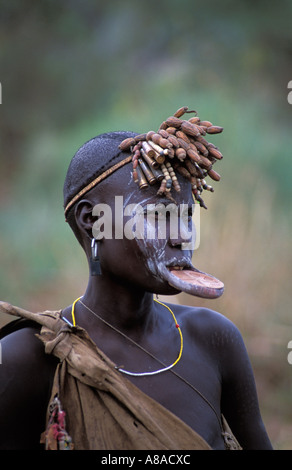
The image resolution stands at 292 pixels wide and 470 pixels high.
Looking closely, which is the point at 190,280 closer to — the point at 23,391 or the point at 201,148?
the point at 201,148

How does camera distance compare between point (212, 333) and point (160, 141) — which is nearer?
point (160, 141)

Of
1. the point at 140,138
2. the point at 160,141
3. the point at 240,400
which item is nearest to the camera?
the point at 160,141

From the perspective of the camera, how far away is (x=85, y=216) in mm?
2422

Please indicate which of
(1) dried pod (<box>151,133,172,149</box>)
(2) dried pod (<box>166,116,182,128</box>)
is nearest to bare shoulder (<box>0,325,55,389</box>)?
(1) dried pod (<box>151,133,172,149</box>)

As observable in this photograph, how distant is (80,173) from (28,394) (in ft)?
2.93

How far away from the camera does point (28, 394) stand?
2166mm

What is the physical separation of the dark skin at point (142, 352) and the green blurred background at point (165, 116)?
3.80 m

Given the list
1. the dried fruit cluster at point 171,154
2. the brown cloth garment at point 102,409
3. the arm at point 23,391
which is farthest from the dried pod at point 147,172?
the arm at point 23,391

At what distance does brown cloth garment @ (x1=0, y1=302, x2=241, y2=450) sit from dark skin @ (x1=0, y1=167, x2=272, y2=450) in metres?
0.08

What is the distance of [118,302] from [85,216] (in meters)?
0.37

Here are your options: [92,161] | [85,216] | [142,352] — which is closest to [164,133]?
[92,161]

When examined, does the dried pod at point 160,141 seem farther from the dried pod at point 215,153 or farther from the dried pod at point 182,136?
the dried pod at point 215,153
